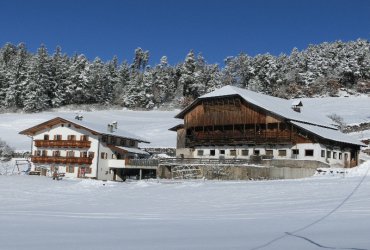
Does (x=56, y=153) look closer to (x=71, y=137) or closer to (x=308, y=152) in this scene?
(x=71, y=137)

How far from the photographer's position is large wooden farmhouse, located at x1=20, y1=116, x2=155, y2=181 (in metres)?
59.4

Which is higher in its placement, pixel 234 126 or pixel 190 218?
pixel 234 126

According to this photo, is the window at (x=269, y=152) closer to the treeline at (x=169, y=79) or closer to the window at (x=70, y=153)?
the window at (x=70, y=153)

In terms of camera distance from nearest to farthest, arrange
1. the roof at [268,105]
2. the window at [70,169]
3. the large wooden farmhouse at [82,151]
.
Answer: the roof at [268,105] < the large wooden farmhouse at [82,151] < the window at [70,169]

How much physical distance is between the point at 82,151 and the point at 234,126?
19.0m

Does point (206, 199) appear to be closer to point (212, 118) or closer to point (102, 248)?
point (102, 248)

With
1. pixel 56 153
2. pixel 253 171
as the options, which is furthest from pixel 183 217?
pixel 56 153

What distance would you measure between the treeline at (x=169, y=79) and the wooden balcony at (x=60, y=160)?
47554 mm

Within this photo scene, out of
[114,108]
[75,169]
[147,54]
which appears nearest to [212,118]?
[75,169]

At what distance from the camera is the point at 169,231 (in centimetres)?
1559

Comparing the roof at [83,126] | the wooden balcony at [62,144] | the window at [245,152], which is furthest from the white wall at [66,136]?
the window at [245,152]

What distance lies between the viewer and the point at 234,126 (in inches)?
2307

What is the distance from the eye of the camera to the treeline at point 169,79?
112 meters

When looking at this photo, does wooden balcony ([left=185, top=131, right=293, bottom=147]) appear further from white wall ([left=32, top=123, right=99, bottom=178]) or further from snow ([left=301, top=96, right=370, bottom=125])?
snow ([left=301, top=96, right=370, bottom=125])
